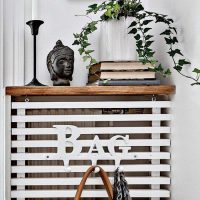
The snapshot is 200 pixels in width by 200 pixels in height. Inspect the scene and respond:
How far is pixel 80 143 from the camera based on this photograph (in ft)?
4.87

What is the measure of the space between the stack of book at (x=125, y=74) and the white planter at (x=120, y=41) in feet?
0.14

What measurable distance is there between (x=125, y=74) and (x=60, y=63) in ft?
0.77

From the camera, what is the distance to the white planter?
1.51 metres

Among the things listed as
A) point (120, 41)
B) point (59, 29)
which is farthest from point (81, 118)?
point (59, 29)

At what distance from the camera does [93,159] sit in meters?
1.47

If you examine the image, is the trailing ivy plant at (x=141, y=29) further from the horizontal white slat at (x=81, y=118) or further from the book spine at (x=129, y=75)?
the horizontal white slat at (x=81, y=118)

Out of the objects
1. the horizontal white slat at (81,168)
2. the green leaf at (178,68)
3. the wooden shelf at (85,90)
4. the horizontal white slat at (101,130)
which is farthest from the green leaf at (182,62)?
the horizontal white slat at (81,168)

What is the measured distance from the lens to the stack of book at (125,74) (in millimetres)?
1479

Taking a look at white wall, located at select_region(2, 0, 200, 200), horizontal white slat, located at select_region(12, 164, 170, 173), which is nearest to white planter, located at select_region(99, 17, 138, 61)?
white wall, located at select_region(2, 0, 200, 200)

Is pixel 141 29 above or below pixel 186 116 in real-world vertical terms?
above

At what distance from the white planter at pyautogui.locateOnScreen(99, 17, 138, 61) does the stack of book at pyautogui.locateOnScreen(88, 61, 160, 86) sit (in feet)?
0.14

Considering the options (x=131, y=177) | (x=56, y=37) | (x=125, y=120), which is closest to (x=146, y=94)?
(x=125, y=120)

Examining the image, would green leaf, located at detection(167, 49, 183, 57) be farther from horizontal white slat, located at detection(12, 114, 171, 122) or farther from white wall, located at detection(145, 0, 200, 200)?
horizontal white slat, located at detection(12, 114, 171, 122)

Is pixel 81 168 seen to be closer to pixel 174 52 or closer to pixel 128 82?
pixel 128 82
